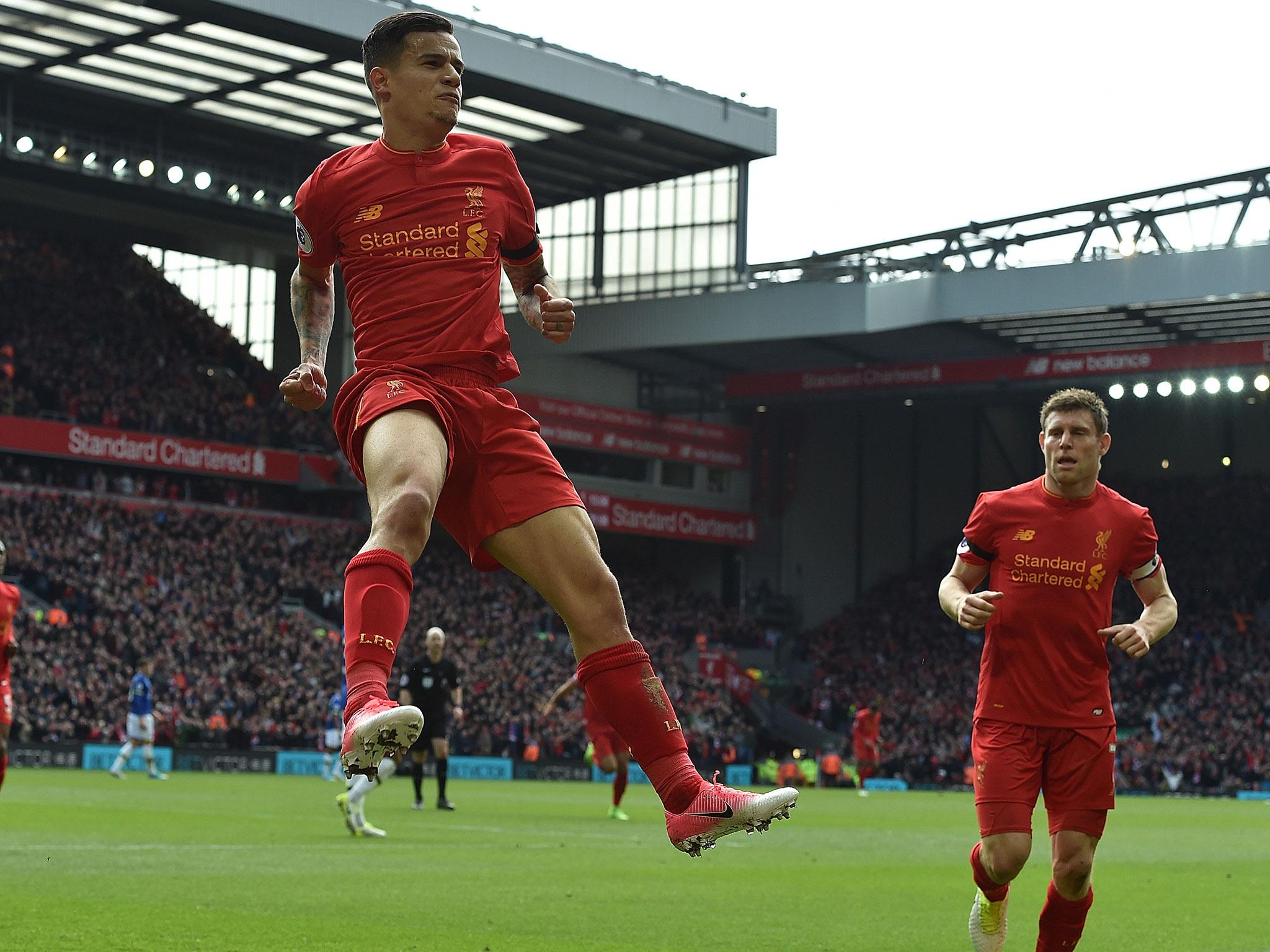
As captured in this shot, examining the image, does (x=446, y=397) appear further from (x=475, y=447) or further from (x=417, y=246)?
(x=417, y=246)

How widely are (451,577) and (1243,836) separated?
94.8 ft

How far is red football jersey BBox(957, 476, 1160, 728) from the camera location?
297 inches

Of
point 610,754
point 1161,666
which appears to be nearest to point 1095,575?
point 610,754

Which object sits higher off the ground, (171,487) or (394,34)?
(171,487)

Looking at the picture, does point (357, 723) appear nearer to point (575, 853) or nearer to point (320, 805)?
point (575, 853)

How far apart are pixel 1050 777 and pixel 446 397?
372cm

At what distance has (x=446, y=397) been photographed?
520 cm

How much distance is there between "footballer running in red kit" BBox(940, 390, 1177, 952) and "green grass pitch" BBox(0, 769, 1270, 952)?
4.79 feet

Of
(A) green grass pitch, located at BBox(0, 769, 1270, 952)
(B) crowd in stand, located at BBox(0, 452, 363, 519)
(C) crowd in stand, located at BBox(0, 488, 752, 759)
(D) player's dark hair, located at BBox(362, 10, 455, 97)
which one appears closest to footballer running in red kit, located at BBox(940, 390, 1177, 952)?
(A) green grass pitch, located at BBox(0, 769, 1270, 952)

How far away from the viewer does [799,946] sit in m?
8.74

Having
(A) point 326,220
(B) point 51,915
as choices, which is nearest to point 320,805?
(B) point 51,915

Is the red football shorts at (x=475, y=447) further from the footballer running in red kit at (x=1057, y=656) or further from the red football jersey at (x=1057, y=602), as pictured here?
the red football jersey at (x=1057, y=602)

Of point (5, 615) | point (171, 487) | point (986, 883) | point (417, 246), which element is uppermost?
point (171, 487)

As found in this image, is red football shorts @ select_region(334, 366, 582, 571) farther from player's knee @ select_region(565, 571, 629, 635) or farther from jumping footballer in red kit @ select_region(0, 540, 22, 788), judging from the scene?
jumping footballer in red kit @ select_region(0, 540, 22, 788)
